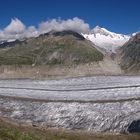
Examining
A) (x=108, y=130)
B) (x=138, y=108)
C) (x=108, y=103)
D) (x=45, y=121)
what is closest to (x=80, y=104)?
(x=108, y=103)

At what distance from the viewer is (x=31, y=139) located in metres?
29.1

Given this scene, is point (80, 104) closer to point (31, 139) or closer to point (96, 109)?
point (96, 109)

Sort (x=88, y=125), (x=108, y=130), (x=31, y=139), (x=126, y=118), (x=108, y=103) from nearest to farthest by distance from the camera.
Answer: (x=31, y=139) → (x=108, y=130) → (x=88, y=125) → (x=126, y=118) → (x=108, y=103)

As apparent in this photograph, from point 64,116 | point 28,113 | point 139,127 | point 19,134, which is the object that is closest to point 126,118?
point 139,127

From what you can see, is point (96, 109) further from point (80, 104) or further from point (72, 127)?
point (72, 127)

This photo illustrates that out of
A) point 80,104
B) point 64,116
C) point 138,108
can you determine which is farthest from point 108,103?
point 64,116

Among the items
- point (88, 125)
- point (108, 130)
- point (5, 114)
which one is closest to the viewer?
point (108, 130)

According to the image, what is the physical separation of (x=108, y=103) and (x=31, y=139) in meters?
50.1

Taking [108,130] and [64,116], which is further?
[64,116]

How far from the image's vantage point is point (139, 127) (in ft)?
170

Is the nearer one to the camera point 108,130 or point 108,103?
point 108,130

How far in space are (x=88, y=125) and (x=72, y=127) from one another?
2.55 metres

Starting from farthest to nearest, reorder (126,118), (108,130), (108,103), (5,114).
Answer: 1. (108,103)
2. (5,114)
3. (126,118)
4. (108,130)

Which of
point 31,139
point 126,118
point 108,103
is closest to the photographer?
point 31,139
